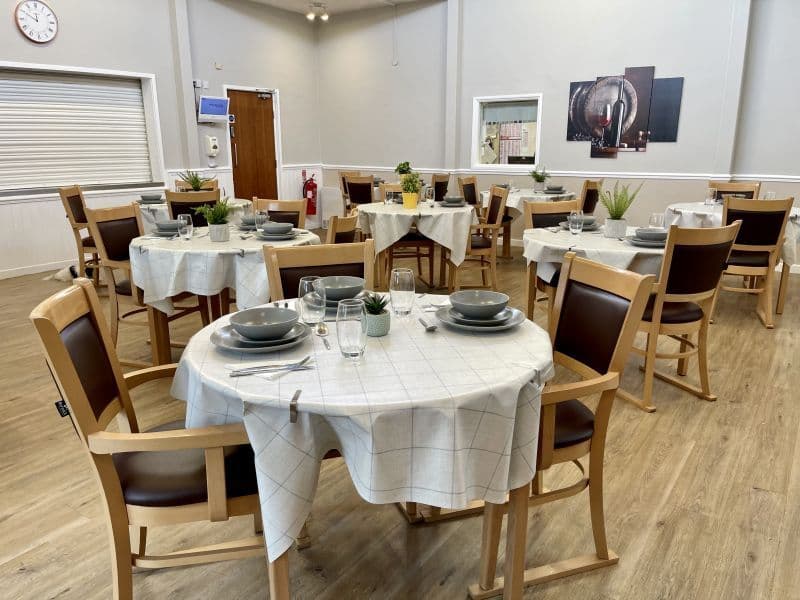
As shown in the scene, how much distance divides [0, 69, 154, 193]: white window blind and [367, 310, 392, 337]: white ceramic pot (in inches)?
232

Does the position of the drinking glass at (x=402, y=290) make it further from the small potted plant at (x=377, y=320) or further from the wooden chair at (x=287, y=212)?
the wooden chair at (x=287, y=212)

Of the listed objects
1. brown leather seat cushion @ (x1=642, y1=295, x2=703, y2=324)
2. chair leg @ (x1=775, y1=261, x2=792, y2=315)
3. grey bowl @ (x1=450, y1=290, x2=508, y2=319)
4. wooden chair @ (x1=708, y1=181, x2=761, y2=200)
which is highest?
wooden chair @ (x1=708, y1=181, x2=761, y2=200)

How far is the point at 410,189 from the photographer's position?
4.90 m

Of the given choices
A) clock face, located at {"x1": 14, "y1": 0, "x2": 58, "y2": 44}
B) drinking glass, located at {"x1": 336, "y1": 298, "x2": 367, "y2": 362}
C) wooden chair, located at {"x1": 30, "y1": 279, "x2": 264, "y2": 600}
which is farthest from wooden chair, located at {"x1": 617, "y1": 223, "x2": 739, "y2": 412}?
clock face, located at {"x1": 14, "y1": 0, "x2": 58, "y2": 44}

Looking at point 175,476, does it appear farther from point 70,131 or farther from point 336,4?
point 336,4

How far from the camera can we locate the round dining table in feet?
4.18

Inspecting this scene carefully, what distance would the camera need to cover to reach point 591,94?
6.79 m

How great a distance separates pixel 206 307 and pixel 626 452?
231 centimetres

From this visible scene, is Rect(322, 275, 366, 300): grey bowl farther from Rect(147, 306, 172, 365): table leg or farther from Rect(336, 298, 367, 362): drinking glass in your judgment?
Rect(147, 306, 172, 365): table leg

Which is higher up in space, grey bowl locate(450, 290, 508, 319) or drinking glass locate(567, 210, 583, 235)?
drinking glass locate(567, 210, 583, 235)

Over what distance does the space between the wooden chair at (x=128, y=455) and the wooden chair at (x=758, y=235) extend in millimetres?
3836

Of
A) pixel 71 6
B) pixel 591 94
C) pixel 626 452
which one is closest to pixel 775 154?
pixel 591 94

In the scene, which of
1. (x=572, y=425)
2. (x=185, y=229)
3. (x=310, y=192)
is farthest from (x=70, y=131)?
(x=572, y=425)

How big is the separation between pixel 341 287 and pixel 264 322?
32 centimetres
